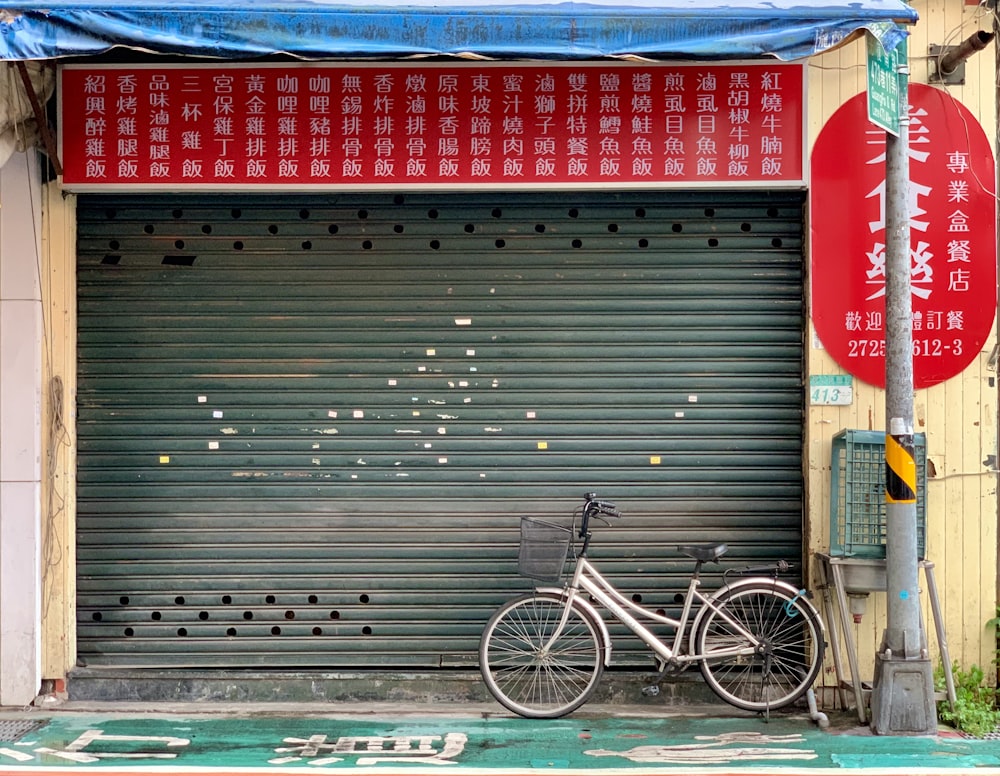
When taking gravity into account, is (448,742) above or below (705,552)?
below

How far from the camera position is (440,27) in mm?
5664

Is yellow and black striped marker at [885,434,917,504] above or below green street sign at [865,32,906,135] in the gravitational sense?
below

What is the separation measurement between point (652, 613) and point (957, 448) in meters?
2.29

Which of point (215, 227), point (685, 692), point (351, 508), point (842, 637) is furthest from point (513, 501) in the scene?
point (215, 227)

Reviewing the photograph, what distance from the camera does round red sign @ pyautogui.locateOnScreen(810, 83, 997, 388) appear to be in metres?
6.85

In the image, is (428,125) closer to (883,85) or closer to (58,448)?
(883,85)

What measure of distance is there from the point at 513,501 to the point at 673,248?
205cm

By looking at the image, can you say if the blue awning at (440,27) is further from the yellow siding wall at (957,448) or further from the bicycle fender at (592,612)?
the bicycle fender at (592,612)

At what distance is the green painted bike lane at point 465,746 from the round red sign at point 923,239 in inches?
93.7

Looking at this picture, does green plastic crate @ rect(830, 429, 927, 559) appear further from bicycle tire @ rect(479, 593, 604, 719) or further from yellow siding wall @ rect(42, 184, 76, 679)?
yellow siding wall @ rect(42, 184, 76, 679)

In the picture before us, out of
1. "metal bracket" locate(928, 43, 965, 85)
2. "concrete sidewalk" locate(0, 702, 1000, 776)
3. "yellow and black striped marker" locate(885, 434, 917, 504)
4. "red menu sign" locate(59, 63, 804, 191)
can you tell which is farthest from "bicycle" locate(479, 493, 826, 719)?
"metal bracket" locate(928, 43, 965, 85)

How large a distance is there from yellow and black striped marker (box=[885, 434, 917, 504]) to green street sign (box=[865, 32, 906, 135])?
5.99 feet

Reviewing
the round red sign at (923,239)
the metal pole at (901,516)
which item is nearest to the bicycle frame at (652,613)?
the metal pole at (901,516)

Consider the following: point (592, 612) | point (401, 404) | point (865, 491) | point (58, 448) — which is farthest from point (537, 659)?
point (58, 448)
